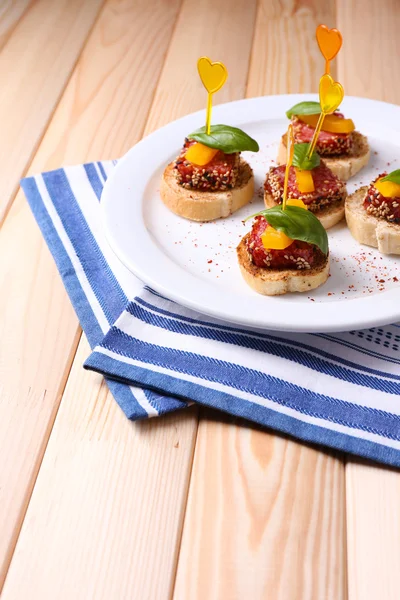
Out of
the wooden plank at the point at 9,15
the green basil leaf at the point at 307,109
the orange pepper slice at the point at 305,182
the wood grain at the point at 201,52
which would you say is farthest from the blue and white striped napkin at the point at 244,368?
the wooden plank at the point at 9,15

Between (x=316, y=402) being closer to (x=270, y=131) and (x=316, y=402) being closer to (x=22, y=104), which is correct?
(x=270, y=131)

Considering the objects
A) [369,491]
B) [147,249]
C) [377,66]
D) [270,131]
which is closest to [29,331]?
[147,249]

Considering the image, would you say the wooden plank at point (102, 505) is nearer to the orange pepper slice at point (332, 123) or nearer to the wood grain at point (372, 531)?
the wood grain at point (372, 531)

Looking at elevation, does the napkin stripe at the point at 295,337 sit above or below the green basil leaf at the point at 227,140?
below

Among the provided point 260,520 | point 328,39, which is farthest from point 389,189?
point 260,520

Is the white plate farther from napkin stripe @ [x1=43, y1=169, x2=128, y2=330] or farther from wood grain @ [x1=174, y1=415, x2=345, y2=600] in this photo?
wood grain @ [x1=174, y1=415, x2=345, y2=600]

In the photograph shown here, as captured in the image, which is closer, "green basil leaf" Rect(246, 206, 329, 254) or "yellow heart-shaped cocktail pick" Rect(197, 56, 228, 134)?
"green basil leaf" Rect(246, 206, 329, 254)

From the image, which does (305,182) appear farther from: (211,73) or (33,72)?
(33,72)

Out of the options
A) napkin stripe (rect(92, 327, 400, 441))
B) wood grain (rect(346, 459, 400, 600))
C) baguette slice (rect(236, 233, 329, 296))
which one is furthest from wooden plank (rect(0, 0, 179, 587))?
wood grain (rect(346, 459, 400, 600))
